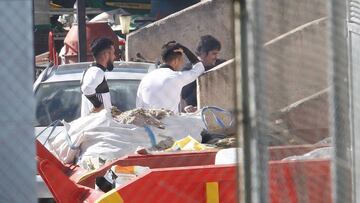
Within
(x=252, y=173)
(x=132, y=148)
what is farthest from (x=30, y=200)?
(x=132, y=148)

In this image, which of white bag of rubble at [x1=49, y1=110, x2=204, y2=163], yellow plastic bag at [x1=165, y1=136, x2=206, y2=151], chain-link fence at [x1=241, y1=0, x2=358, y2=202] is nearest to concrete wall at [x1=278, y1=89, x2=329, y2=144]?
chain-link fence at [x1=241, y1=0, x2=358, y2=202]

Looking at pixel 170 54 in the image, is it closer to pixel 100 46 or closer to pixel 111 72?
pixel 100 46

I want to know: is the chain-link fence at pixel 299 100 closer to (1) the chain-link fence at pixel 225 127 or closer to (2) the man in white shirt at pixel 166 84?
(1) the chain-link fence at pixel 225 127

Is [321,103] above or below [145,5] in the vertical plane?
below

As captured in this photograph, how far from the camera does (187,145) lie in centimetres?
815

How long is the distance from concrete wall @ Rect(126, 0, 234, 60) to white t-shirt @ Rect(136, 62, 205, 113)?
6335mm

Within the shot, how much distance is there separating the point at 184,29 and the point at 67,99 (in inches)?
243

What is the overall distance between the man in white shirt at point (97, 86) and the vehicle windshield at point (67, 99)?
1.46 feet

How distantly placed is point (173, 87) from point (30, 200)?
500 cm

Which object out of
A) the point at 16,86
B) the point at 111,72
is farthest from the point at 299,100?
the point at 111,72

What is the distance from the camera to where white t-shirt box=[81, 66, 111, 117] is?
9.43 metres

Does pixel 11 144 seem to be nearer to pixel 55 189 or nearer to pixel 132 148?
pixel 55 189

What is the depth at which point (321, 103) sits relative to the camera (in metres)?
5.99

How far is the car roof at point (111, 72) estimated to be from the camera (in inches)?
411
